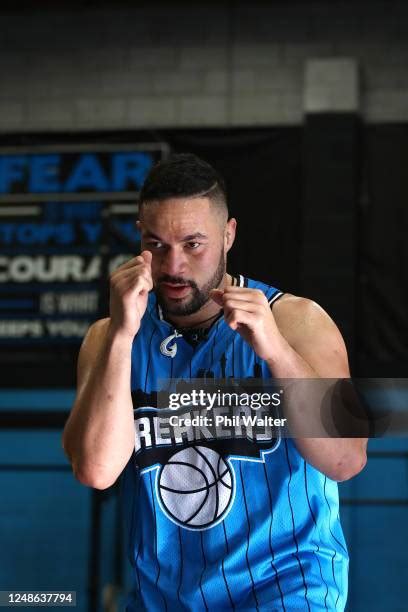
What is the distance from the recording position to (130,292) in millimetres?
768

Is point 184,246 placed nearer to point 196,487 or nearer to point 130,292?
point 130,292

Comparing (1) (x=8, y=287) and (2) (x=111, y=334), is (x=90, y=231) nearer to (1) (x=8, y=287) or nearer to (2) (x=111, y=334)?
(1) (x=8, y=287)

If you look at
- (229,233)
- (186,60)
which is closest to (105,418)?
(229,233)

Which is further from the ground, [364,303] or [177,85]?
[177,85]

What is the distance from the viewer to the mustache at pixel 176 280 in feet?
2.58

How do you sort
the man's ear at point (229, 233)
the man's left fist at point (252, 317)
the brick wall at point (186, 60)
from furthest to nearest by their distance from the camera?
the brick wall at point (186, 60)
the man's ear at point (229, 233)
the man's left fist at point (252, 317)

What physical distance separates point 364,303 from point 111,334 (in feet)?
7.80

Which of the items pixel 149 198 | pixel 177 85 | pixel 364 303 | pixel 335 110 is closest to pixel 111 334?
pixel 149 198

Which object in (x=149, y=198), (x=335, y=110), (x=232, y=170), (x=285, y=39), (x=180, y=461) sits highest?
(x=285, y=39)

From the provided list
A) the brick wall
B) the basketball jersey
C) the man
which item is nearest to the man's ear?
the man

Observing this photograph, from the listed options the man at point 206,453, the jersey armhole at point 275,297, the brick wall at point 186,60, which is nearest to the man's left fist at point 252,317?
the man at point 206,453

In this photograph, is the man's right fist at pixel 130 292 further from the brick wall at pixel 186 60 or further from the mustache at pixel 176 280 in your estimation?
the brick wall at pixel 186 60

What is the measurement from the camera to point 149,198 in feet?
2.57

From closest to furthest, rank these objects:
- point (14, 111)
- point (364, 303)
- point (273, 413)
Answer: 1. point (273, 413)
2. point (364, 303)
3. point (14, 111)
